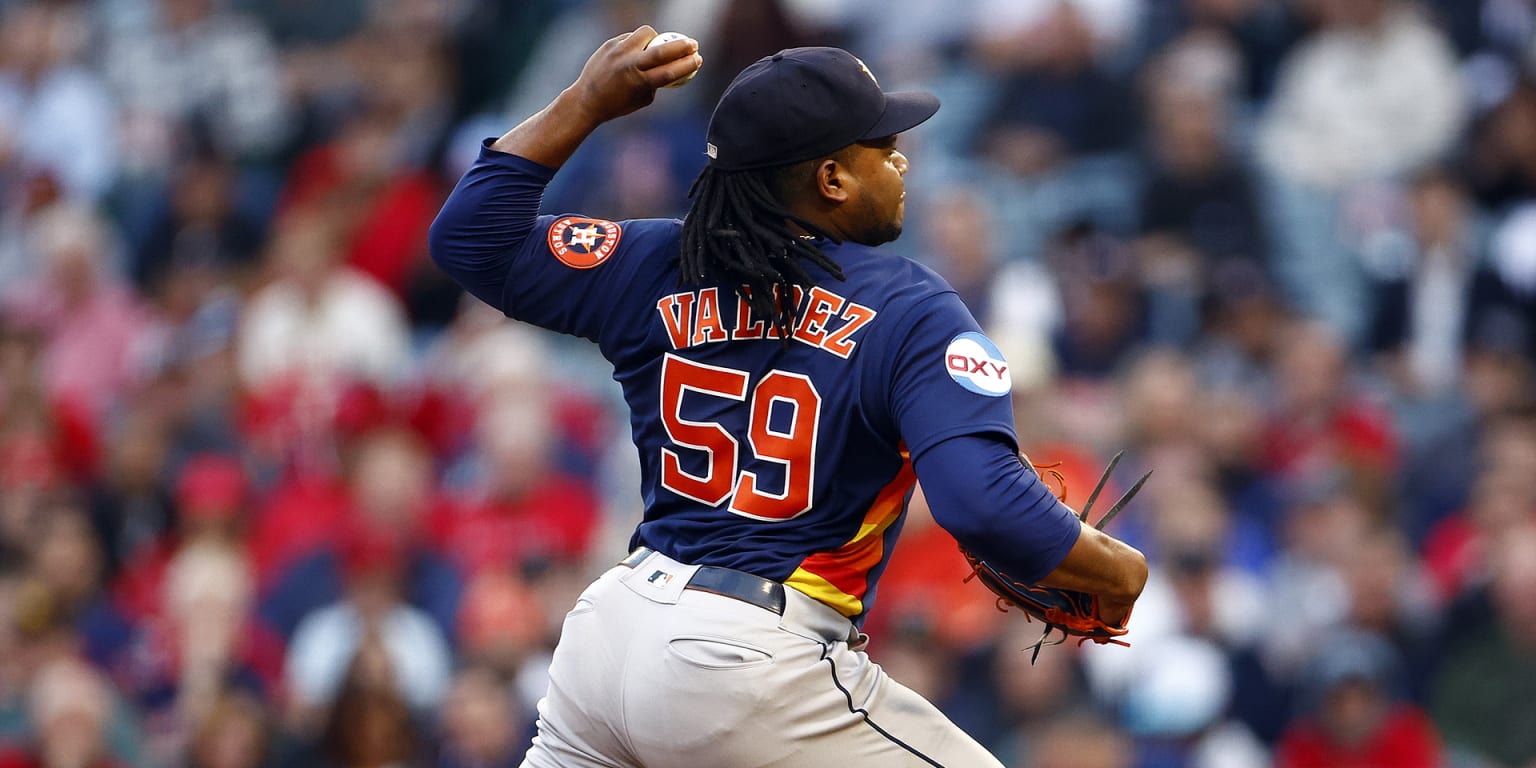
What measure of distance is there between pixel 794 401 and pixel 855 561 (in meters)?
0.32

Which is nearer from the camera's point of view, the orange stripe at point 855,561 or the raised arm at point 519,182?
the orange stripe at point 855,561

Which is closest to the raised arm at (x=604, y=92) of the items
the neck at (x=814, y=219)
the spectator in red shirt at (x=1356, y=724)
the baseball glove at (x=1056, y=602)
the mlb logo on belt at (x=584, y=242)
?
the mlb logo on belt at (x=584, y=242)

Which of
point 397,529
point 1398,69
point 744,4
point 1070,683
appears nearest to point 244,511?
point 397,529

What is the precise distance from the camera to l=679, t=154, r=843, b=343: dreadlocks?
136 inches

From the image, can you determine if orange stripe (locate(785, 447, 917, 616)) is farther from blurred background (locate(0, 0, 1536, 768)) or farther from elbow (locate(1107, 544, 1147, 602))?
blurred background (locate(0, 0, 1536, 768))

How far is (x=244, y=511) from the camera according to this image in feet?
29.9

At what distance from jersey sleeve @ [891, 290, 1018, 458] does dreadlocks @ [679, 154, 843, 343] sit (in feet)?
0.65

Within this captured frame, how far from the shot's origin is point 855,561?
3535 mm

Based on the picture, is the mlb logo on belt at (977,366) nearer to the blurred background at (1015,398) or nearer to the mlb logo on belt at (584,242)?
the mlb logo on belt at (584,242)

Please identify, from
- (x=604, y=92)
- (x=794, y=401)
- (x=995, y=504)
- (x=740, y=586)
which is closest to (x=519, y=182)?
(x=604, y=92)

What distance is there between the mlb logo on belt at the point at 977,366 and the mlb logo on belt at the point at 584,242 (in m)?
0.72

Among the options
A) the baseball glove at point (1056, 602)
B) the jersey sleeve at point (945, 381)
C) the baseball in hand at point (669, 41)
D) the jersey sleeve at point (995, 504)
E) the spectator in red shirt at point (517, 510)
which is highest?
the baseball in hand at point (669, 41)

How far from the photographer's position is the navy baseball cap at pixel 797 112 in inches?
136

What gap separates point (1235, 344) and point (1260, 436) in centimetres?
52
